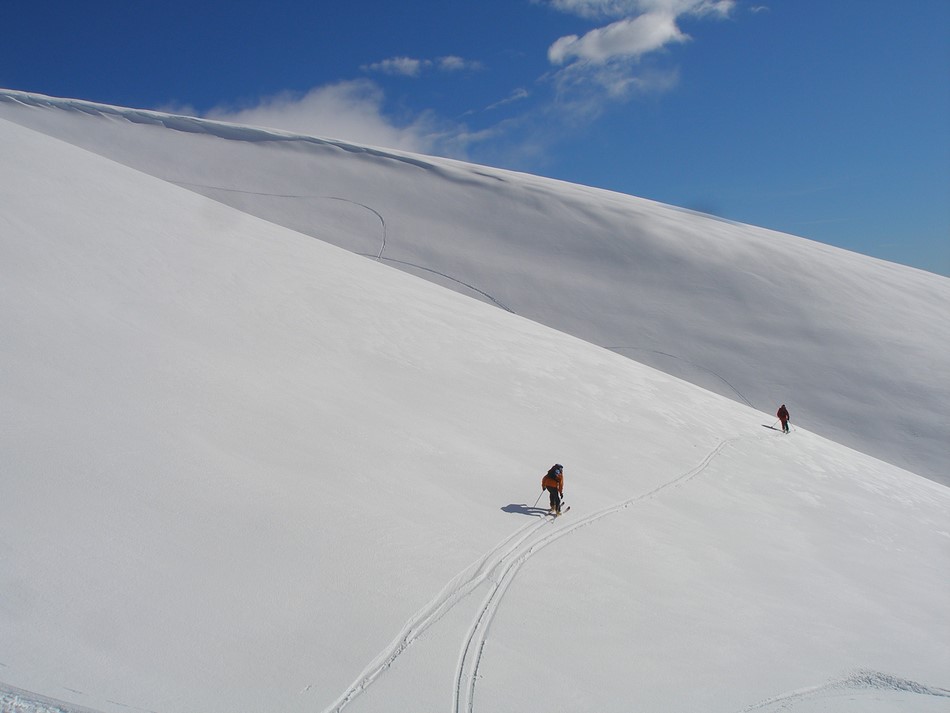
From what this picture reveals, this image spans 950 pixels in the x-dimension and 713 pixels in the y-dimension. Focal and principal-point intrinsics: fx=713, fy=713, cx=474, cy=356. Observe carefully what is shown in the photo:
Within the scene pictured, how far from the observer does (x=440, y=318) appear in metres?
14.1

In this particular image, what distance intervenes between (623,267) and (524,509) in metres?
20.1

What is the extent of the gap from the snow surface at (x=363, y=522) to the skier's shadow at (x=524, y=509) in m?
0.04

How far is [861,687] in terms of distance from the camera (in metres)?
5.16

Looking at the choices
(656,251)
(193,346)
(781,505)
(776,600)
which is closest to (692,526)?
(776,600)

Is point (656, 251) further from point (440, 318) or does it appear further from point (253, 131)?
point (253, 131)

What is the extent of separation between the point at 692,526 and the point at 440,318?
727cm

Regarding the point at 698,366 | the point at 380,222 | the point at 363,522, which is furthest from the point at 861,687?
the point at 380,222

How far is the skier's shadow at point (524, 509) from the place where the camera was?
23.5 feet

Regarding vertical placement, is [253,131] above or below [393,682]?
above

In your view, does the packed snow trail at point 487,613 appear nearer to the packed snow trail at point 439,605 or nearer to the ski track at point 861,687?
the packed snow trail at point 439,605

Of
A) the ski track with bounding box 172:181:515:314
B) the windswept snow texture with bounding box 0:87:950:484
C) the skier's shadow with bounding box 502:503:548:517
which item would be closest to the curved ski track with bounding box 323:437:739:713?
the skier's shadow with bounding box 502:503:548:517

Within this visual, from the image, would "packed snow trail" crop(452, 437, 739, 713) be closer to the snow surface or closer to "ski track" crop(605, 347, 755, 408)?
the snow surface

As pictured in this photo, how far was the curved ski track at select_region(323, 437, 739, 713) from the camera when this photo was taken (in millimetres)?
4102

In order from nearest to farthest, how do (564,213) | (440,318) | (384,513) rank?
(384,513)
(440,318)
(564,213)
